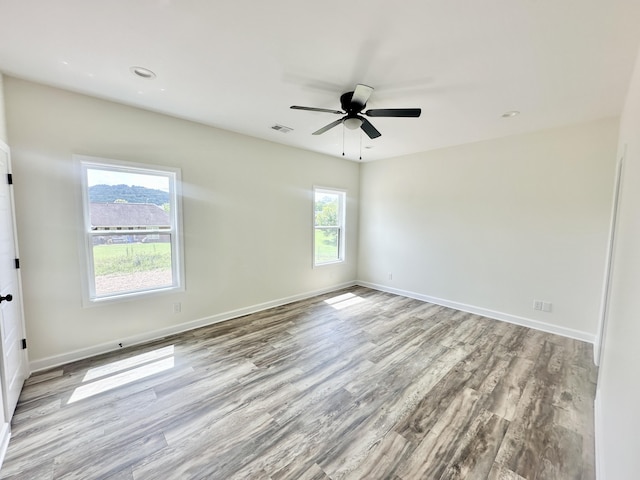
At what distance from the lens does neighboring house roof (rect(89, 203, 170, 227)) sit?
2.90 m

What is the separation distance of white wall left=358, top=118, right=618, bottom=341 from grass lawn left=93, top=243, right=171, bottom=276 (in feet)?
13.0

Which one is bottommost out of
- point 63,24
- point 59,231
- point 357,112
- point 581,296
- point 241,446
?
point 241,446

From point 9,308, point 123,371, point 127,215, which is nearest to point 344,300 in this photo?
point 123,371

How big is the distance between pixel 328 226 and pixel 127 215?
3396mm

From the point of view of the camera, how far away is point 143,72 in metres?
2.32

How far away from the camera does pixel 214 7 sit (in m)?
1.60

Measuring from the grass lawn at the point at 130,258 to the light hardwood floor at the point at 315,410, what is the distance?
3.05ft

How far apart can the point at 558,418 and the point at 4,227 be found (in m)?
4.71

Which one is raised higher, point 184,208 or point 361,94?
point 361,94

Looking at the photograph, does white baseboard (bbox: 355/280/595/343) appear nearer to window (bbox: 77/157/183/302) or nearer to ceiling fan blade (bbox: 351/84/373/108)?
ceiling fan blade (bbox: 351/84/373/108)

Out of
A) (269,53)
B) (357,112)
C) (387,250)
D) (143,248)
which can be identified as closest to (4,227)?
(143,248)

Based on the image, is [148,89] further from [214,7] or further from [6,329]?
[6,329]

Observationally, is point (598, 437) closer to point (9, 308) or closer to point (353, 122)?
point (353, 122)

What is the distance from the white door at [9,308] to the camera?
1916 millimetres
